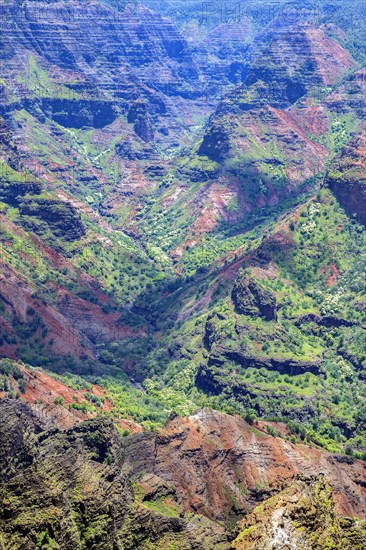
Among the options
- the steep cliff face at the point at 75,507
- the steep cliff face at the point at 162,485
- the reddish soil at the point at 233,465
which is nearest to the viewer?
the steep cliff face at the point at 162,485

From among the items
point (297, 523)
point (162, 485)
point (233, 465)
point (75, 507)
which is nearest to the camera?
point (297, 523)

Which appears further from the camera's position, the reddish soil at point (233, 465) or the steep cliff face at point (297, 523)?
the reddish soil at point (233, 465)

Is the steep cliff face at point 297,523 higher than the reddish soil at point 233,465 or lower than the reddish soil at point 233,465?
higher

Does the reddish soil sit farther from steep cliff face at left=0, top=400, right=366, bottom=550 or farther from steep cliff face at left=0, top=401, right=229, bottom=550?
steep cliff face at left=0, top=401, right=229, bottom=550

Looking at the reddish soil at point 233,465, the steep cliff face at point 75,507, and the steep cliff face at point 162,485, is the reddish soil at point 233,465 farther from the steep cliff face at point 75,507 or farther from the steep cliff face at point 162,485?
the steep cliff face at point 75,507

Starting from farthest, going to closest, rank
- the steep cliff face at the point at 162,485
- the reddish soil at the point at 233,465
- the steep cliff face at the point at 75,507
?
the reddish soil at the point at 233,465, the steep cliff face at the point at 75,507, the steep cliff face at the point at 162,485

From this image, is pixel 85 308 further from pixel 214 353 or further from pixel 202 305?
pixel 214 353

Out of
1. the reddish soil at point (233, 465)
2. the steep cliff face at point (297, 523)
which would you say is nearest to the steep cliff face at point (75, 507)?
the steep cliff face at point (297, 523)

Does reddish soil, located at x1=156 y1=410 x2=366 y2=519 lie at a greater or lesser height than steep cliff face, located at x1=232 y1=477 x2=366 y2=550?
lesser

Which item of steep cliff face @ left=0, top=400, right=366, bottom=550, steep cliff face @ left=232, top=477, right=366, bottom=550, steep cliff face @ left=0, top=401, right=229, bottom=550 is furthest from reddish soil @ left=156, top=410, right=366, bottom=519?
steep cliff face @ left=232, top=477, right=366, bottom=550

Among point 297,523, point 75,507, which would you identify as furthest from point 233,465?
point 297,523

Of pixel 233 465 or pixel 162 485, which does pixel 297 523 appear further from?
pixel 233 465

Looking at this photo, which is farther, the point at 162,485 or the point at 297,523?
the point at 162,485
